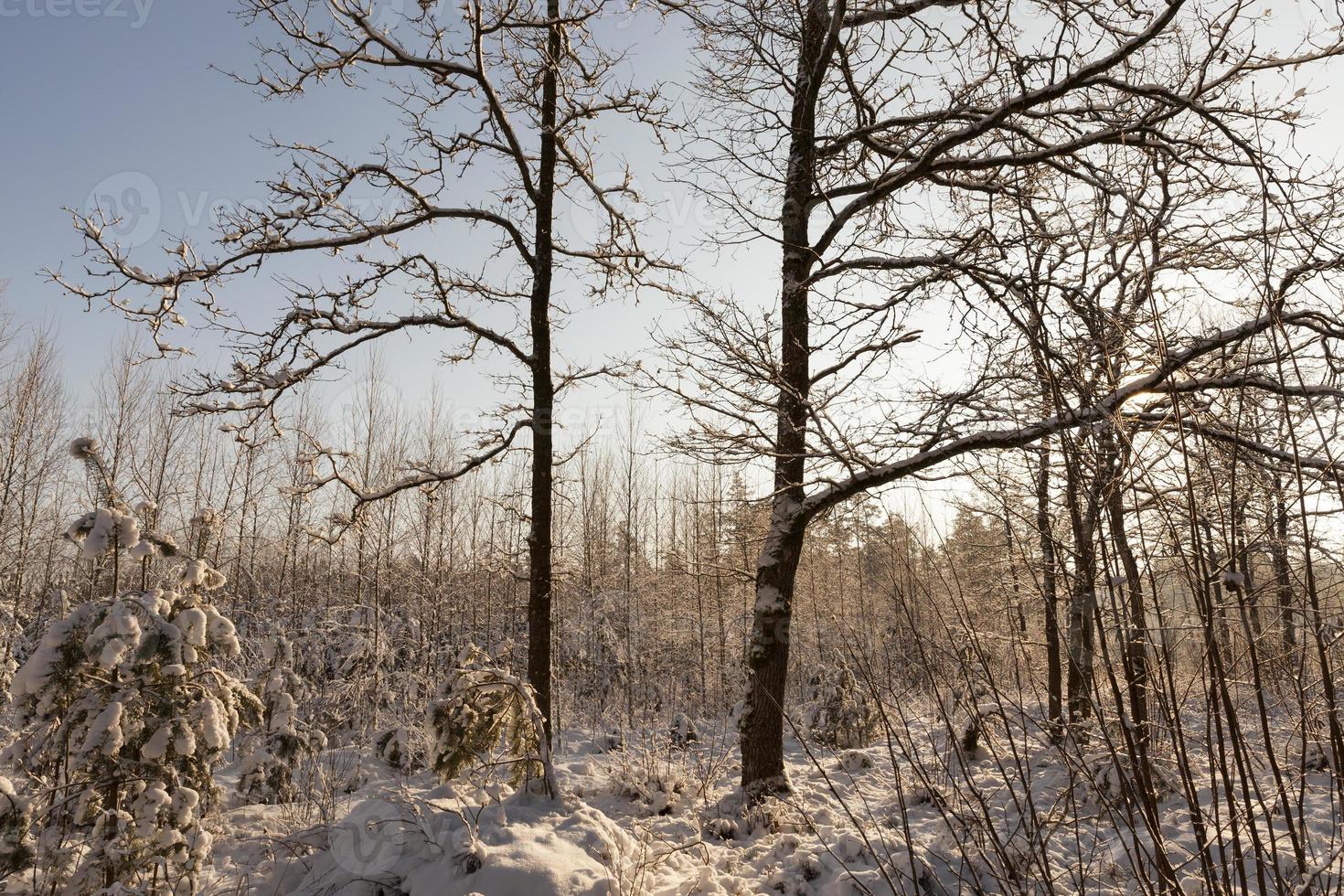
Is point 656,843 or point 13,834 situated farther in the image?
point 656,843

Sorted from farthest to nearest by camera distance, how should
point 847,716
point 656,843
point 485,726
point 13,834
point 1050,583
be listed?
point 847,716
point 485,726
point 656,843
point 13,834
point 1050,583

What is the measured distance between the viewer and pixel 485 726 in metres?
5.12

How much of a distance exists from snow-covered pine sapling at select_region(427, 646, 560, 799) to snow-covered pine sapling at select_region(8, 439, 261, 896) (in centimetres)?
140

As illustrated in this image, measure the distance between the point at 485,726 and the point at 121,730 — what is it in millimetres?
2202

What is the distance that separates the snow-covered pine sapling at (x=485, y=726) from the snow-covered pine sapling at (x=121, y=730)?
4.61 ft

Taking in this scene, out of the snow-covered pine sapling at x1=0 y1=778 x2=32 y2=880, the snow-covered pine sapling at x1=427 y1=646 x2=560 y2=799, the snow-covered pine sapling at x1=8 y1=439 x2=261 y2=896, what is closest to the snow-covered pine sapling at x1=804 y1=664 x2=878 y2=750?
the snow-covered pine sapling at x1=427 y1=646 x2=560 y2=799

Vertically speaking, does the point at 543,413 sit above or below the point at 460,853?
above

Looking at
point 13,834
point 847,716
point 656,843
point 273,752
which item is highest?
point 13,834

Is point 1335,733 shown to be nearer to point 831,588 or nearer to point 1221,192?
point 1221,192

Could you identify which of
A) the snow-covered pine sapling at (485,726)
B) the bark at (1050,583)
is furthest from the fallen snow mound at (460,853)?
the bark at (1050,583)

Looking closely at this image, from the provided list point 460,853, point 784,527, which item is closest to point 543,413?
point 784,527

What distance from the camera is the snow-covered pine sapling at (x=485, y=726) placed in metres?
5.03

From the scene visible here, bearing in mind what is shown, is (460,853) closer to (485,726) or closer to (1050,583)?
(485,726)

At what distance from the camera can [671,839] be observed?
5.11m
